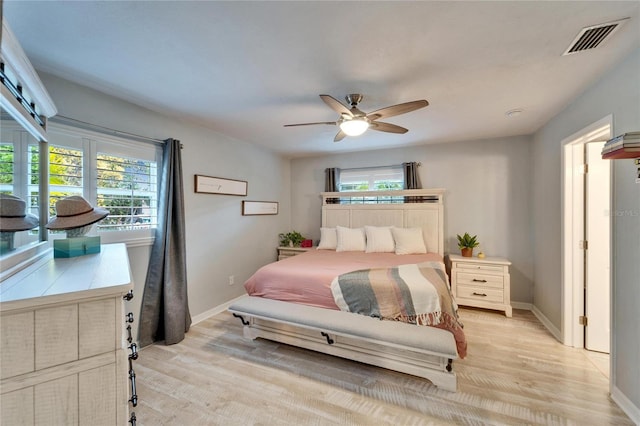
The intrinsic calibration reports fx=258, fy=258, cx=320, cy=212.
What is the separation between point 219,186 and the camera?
355 cm

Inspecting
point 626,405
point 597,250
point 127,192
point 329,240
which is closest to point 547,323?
point 597,250

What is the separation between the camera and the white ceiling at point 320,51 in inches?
54.5

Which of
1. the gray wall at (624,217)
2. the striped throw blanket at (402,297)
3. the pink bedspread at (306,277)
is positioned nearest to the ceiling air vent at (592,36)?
the gray wall at (624,217)

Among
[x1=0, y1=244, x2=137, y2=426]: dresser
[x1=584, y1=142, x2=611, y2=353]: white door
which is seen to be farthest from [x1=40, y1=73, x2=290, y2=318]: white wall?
[x1=584, y1=142, x2=611, y2=353]: white door

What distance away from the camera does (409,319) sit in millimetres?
2152

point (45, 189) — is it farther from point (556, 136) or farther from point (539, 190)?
point (539, 190)

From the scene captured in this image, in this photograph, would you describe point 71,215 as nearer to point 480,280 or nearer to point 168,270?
point 168,270

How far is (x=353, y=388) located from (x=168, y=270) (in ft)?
7.06

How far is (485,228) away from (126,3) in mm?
4526

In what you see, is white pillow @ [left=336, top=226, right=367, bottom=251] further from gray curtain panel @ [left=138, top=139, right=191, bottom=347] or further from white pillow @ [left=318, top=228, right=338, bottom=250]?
gray curtain panel @ [left=138, top=139, right=191, bottom=347]

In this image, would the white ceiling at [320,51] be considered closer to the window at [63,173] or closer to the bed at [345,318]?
the window at [63,173]

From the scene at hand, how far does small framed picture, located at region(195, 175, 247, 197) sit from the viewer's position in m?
3.28

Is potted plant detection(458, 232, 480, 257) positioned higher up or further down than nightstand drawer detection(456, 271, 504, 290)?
higher up

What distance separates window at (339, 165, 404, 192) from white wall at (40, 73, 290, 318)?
1.31m
